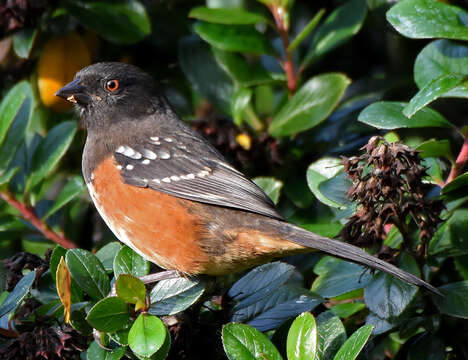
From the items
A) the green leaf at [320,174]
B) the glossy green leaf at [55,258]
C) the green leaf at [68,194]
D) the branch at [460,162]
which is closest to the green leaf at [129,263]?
the glossy green leaf at [55,258]

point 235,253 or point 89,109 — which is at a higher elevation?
point 89,109

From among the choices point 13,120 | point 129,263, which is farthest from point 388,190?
point 13,120

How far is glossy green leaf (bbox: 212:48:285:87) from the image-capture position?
133 inches

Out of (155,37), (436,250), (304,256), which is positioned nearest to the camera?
(436,250)

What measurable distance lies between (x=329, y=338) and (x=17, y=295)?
1.09 metres

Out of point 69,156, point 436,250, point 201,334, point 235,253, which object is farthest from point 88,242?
point 436,250

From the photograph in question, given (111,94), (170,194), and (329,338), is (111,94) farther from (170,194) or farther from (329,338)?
(329,338)

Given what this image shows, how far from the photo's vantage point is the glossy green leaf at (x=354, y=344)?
1.97m

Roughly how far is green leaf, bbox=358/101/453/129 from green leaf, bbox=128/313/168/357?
113 centimetres

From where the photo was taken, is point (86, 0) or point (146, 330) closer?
point (146, 330)

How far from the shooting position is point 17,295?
2.32 meters

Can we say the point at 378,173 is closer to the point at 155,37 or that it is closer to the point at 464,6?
the point at 464,6

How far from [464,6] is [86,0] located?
Answer: 1962 mm

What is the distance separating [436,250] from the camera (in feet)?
8.77
